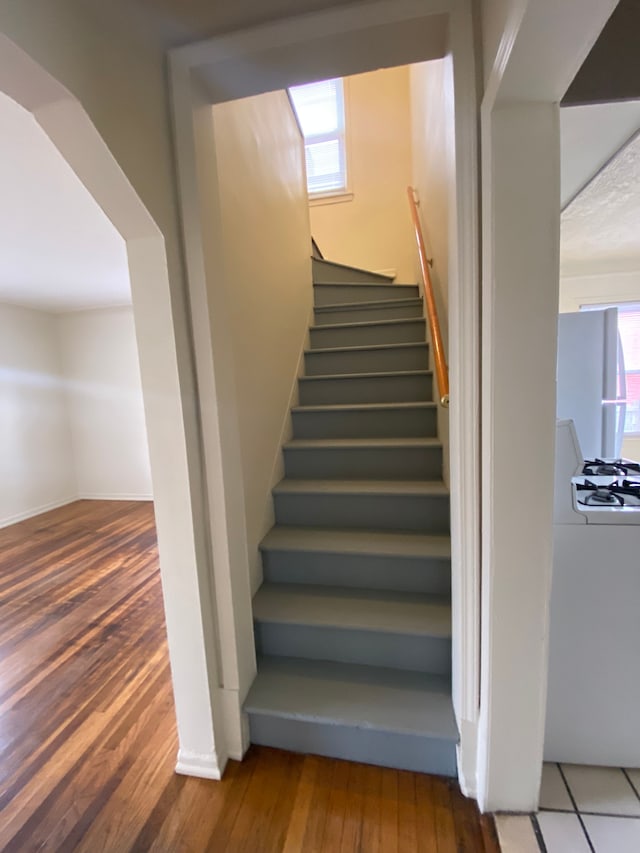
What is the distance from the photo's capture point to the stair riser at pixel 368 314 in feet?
9.87

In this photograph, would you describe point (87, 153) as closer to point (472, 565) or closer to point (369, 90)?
point (472, 565)

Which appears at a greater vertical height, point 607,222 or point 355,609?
point 607,222

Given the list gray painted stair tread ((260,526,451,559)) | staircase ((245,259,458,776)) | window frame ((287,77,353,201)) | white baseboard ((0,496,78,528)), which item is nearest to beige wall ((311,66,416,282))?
window frame ((287,77,353,201))

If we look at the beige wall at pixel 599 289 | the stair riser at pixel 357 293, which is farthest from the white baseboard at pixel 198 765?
the beige wall at pixel 599 289

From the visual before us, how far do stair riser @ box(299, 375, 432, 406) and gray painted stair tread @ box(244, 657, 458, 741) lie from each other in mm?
1496

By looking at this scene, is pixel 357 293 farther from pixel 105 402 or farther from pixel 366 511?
pixel 105 402

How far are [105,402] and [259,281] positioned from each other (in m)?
3.64

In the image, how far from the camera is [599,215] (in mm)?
2268

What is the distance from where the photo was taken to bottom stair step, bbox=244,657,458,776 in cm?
134

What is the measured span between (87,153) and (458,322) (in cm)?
106

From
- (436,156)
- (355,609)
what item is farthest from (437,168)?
(355,609)

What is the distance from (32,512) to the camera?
4.46 meters

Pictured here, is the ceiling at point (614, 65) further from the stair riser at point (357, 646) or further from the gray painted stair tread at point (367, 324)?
the stair riser at point (357, 646)

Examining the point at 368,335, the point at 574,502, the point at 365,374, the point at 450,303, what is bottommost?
the point at 574,502
